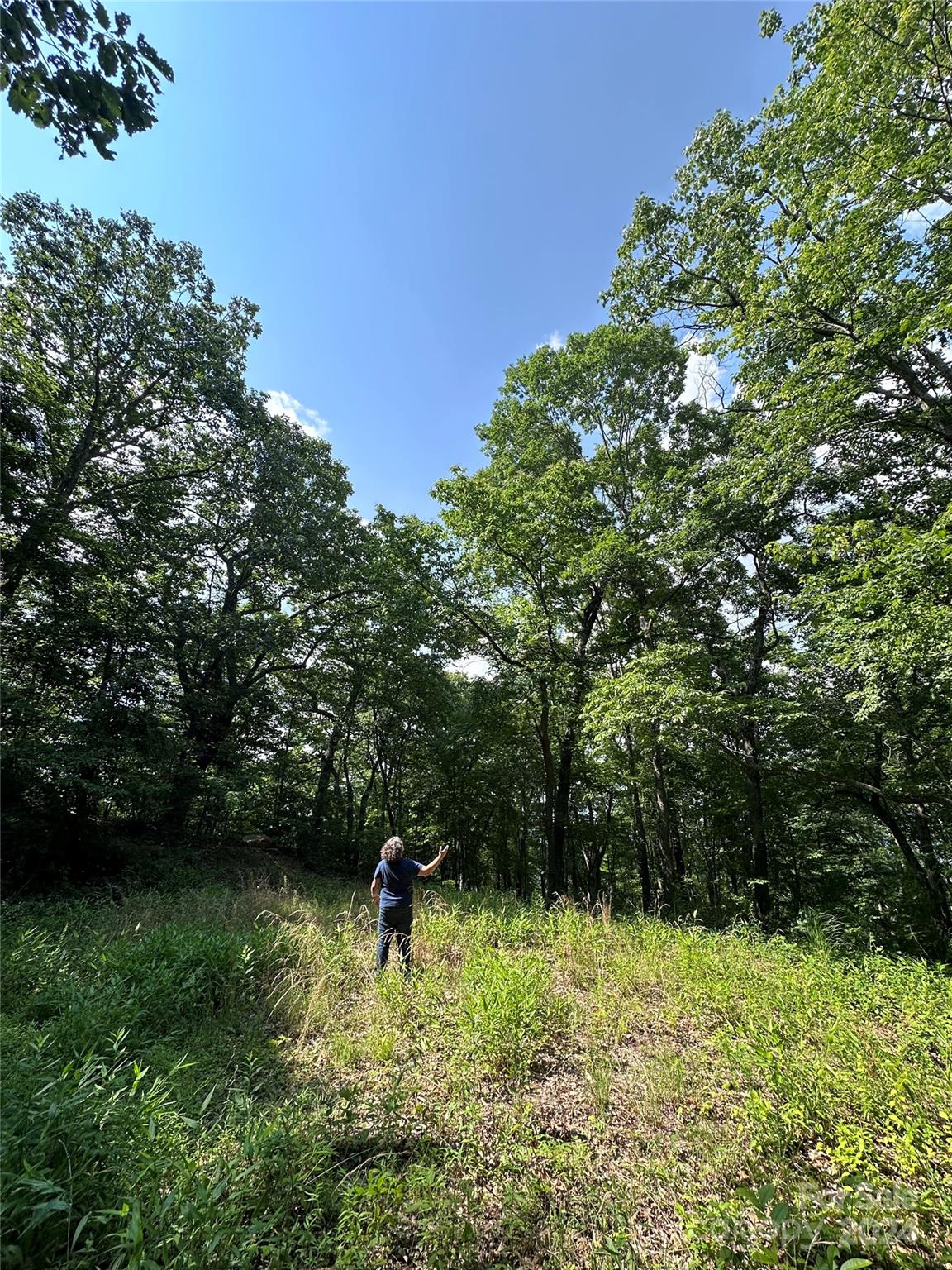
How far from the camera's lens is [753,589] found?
11383 mm

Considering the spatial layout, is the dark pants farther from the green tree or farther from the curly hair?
the green tree

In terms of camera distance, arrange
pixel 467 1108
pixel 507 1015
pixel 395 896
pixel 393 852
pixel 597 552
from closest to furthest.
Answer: pixel 467 1108 < pixel 507 1015 < pixel 395 896 < pixel 393 852 < pixel 597 552

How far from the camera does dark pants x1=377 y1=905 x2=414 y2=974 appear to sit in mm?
4793

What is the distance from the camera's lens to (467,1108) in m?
2.84

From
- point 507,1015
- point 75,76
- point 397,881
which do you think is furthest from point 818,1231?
point 75,76

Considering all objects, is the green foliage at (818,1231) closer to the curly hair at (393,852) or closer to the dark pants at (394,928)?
the dark pants at (394,928)

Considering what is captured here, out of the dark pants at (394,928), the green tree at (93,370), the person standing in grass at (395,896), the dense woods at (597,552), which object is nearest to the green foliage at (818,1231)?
the person standing in grass at (395,896)

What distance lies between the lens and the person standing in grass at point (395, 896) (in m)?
4.85

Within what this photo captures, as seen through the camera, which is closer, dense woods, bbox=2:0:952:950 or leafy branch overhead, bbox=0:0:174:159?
leafy branch overhead, bbox=0:0:174:159

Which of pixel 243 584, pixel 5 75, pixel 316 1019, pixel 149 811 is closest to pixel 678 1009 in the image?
pixel 316 1019

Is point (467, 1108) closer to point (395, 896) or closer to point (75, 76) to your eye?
point (395, 896)

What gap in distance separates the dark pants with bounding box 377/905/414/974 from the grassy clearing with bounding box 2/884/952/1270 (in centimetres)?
28

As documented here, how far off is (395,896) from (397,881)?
0.53ft

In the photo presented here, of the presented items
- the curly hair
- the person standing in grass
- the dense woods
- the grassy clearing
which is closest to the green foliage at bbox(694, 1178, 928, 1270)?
the grassy clearing
